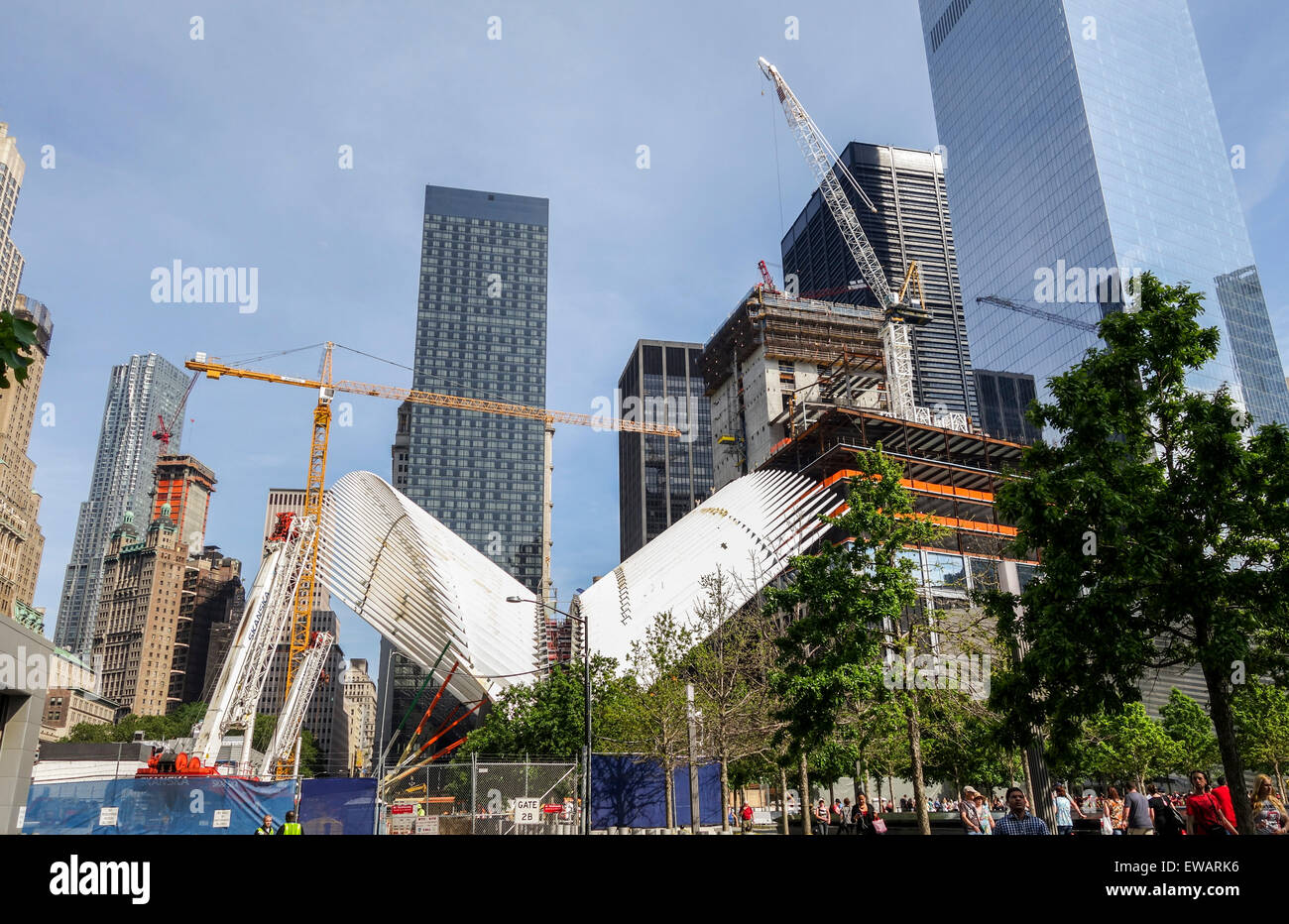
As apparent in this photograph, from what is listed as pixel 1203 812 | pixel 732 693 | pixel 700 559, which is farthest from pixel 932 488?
pixel 1203 812

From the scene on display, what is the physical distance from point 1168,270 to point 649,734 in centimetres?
12049

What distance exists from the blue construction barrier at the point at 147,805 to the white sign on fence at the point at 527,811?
7.86 metres

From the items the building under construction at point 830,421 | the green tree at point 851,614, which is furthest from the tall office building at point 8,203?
the green tree at point 851,614

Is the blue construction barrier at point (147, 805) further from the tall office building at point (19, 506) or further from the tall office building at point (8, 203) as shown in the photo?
the tall office building at point (8, 203)

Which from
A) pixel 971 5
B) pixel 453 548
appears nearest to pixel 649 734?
pixel 453 548

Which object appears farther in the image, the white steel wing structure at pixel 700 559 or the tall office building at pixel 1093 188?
the tall office building at pixel 1093 188

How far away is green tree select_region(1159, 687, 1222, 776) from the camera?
5716cm

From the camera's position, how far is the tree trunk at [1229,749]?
15.0 metres

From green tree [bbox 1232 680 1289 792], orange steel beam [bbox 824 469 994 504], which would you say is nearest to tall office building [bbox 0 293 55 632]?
orange steel beam [bbox 824 469 994 504]

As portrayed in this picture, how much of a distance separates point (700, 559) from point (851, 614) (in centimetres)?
4311

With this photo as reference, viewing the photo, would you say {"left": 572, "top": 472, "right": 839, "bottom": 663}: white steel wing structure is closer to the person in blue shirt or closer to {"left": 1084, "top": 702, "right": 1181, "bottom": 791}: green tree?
{"left": 1084, "top": 702, "right": 1181, "bottom": 791}: green tree
